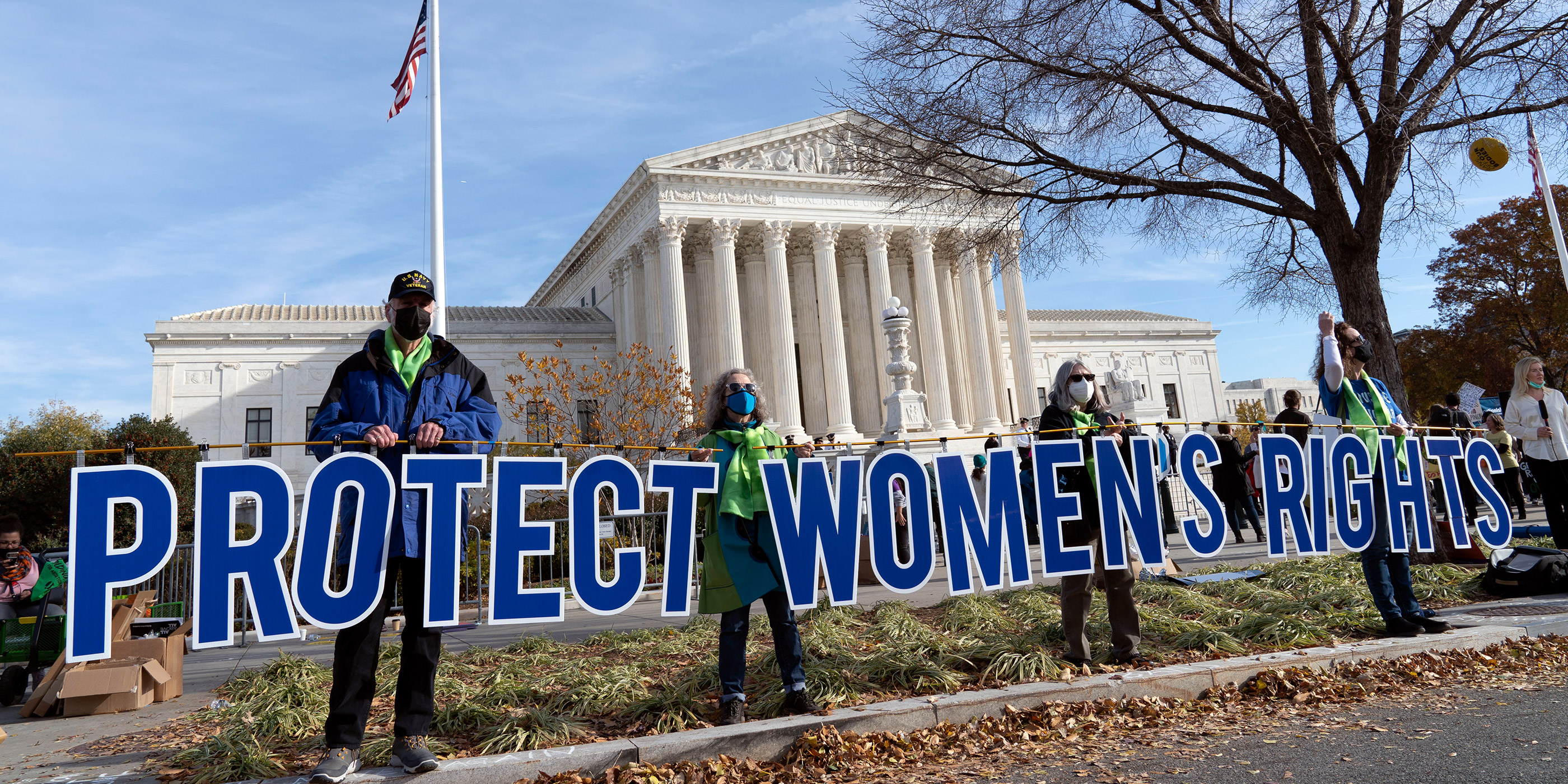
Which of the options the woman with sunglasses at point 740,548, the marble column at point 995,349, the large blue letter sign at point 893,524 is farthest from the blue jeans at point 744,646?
the marble column at point 995,349

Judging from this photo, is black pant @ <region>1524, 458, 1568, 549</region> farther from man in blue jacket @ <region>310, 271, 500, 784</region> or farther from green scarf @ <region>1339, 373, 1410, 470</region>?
man in blue jacket @ <region>310, 271, 500, 784</region>

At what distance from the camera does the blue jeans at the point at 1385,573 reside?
6.39m

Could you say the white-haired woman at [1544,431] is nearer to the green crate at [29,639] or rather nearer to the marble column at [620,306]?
the green crate at [29,639]

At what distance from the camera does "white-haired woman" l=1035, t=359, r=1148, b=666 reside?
5.99 meters

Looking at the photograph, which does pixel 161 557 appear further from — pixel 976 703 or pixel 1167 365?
pixel 1167 365

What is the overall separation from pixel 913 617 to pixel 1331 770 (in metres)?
→ 4.48

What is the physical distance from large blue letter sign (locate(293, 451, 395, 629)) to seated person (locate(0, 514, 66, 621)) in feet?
15.3

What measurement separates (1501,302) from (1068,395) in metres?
39.3

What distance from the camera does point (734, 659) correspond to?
16.5 feet

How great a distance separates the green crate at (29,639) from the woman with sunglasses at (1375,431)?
1039 centimetres

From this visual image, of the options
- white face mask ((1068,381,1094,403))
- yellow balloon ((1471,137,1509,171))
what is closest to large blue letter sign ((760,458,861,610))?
white face mask ((1068,381,1094,403))

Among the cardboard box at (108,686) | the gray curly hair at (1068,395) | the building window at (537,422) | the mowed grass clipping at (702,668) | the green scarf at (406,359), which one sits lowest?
the mowed grass clipping at (702,668)

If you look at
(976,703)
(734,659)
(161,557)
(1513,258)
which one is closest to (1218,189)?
(976,703)

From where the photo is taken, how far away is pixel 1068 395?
6.29 metres
